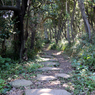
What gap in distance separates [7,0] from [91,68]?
20.6ft

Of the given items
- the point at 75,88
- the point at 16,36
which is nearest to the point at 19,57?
the point at 16,36

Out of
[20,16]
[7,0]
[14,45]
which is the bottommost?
[14,45]

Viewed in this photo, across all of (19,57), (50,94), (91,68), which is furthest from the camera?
(19,57)

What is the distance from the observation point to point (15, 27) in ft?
21.5

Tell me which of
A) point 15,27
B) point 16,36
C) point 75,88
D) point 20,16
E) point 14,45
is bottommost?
point 75,88

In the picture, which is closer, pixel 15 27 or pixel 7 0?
pixel 15 27

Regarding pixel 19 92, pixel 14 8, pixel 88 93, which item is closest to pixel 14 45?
pixel 14 8

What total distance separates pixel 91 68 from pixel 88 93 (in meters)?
2.13

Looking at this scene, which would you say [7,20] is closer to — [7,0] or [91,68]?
[7,0]

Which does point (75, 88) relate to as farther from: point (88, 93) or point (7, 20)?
point (7, 20)

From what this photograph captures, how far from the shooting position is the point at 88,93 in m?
2.89

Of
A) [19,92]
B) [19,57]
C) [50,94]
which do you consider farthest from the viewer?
[19,57]

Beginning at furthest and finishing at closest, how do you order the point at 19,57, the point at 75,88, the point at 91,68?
1. the point at 19,57
2. the point at 91,68
3. the point at 75,88

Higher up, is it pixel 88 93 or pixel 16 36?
pixel 16 36
